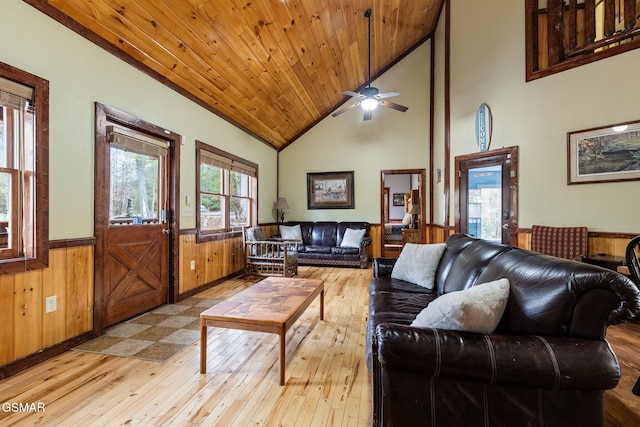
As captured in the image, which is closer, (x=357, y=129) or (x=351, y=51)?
(x=351, y=51)

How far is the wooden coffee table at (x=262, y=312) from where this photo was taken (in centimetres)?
182

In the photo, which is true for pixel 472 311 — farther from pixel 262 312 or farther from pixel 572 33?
pixel 572 33

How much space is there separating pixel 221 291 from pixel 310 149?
399 centimetres

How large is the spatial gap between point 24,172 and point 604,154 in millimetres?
5348

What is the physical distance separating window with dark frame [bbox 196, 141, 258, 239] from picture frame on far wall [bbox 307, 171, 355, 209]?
1484 millimetres

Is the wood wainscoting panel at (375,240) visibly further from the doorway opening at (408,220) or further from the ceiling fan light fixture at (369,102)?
the ceiling fan light fixture at (369,102)

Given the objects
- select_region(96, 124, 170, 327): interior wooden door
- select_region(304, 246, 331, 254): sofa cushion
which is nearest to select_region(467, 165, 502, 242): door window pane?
select_region(304, 246, 331, 254): sofa cushion

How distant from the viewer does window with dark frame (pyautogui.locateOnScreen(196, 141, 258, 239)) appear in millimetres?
4113

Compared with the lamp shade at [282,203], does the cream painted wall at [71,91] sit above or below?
above

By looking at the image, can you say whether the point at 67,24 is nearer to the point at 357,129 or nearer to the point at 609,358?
the point at 609,358

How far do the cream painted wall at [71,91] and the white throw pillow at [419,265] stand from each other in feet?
9.37

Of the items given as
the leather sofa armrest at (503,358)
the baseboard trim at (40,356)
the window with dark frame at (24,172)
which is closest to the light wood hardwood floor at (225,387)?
the baseboard trim at (40,356)

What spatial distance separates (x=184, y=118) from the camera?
3670mm

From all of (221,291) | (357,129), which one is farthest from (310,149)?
(221,291)
